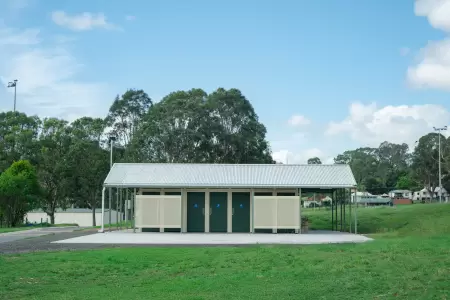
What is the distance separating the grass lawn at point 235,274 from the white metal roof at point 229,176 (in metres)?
14.5

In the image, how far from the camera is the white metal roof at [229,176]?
33906mm

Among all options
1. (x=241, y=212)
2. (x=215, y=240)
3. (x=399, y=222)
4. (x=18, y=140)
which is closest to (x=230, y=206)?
(x=241, y=212)

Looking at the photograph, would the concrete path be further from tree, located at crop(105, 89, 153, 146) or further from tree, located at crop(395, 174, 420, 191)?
tree, located at crop(395, 174, 420, 191)

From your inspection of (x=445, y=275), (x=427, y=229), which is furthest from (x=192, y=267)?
(x=427, y=229)

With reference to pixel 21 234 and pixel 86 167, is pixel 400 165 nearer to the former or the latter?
pixel 86 167

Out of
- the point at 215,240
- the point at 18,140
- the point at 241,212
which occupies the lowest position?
the point at 215,240

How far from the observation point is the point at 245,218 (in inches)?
1371

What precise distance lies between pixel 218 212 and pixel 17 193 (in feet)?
59.1

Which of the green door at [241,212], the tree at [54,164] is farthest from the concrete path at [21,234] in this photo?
the tree at [54,164]

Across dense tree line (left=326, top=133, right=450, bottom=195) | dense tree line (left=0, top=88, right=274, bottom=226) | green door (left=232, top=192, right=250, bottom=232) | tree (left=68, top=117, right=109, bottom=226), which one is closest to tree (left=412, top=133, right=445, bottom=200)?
dense tree line (left=326, top=133, right=450, bottom=195)

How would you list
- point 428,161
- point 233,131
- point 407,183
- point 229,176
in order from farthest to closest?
point 407,183 < point 428,161 < point 233,131 < point 229,176

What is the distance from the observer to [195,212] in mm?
35094

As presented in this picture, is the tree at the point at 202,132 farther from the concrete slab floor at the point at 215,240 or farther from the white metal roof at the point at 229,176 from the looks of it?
the concrete slab floor at the point at 215,240

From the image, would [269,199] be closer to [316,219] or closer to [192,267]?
[316,219]
